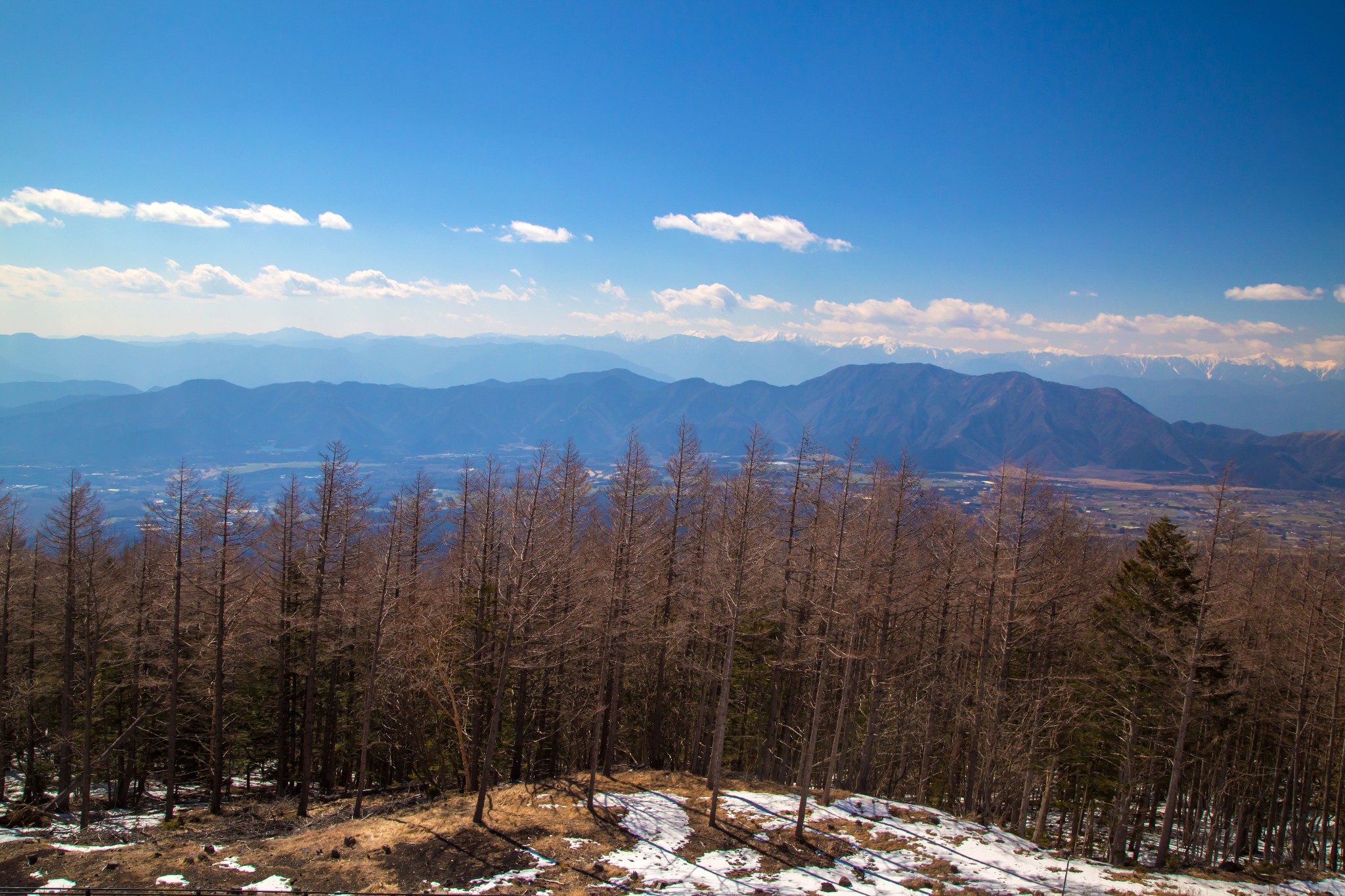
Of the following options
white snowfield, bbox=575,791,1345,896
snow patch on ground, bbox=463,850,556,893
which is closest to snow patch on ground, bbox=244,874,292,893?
snow patch on ground, bbox=463,850,556,893

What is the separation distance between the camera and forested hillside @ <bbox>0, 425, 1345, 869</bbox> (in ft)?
63.0

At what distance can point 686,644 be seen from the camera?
24.6m

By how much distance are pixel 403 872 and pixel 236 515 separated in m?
13.6

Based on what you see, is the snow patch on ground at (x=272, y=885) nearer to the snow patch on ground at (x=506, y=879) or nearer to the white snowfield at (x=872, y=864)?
the snow patch on ground at (x=506, y=879)

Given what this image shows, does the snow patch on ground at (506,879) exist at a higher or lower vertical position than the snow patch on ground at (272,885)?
higher

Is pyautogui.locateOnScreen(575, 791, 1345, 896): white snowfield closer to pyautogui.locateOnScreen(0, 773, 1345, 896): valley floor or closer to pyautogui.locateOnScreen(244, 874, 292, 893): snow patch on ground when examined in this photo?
pyautogui.locateOnScreen(0, 773, 1345, 896): valley floor

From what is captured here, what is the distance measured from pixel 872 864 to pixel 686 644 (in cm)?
1057

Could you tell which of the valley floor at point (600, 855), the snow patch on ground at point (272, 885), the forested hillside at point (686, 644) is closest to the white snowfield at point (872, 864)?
the valley floor at point (600, 855)

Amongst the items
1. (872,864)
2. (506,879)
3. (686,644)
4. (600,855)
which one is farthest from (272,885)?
(686,644)

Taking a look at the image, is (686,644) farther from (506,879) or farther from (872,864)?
(506,879)

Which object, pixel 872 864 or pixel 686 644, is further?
pixel 686 644

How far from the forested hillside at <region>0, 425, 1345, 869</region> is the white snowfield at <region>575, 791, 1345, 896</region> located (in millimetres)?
2223

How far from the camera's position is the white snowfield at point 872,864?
14.1 metres

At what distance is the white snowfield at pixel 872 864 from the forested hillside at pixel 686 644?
2.22 m
